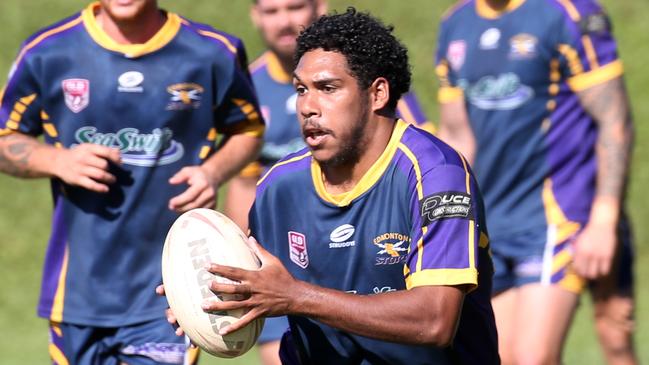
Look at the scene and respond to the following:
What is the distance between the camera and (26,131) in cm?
646

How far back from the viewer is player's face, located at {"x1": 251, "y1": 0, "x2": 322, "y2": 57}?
25.4ft

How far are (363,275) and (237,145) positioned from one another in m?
Result: 1.54

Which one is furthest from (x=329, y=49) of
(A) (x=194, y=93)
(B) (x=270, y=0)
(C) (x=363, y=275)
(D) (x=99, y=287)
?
(B) (x=270, y=0)

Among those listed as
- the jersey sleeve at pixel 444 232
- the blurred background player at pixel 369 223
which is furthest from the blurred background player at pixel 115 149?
the jersey sleeve at pixel 444 232

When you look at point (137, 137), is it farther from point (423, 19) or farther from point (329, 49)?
point (423, 19)

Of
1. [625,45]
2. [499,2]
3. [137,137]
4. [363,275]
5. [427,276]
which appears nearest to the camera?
[427,276]

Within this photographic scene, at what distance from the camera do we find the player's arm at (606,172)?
7.15 meters

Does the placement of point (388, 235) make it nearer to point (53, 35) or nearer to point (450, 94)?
point (53, 35)

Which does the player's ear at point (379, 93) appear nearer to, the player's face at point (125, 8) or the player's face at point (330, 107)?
the player's face at point (330, 107)

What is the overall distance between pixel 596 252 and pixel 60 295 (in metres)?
2.58

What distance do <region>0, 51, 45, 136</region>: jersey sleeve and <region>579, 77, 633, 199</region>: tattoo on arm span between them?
2733mm

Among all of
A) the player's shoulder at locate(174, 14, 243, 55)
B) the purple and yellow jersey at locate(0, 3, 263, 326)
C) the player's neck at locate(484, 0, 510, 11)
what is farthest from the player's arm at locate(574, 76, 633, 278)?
the purple and yellow jersey at locate(0, 3, 263, 326)

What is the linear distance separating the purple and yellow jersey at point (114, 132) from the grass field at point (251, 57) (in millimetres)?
3537

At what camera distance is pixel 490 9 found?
7.79 m
